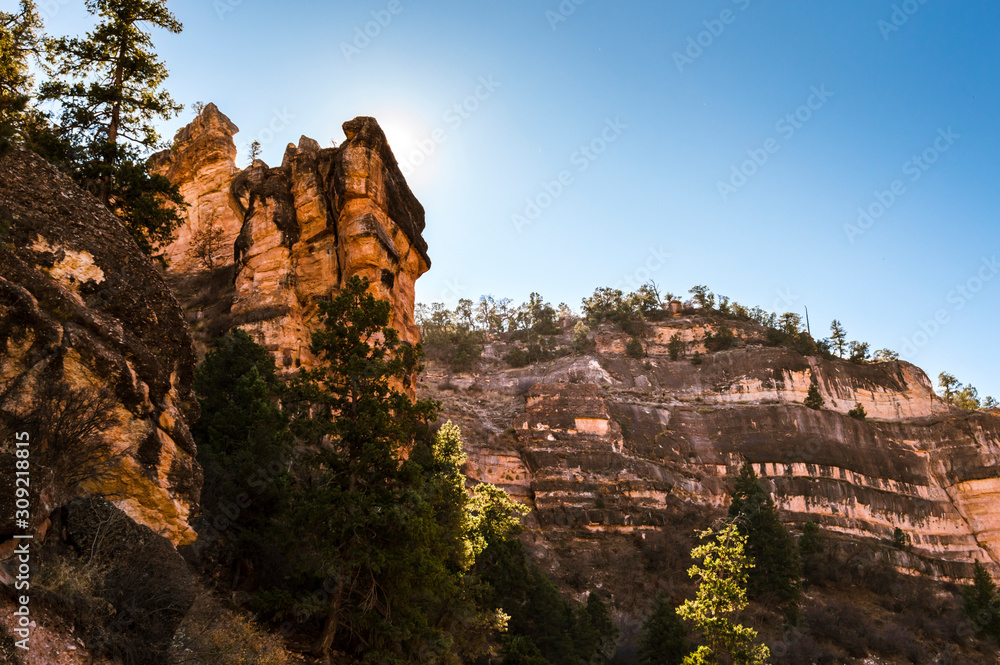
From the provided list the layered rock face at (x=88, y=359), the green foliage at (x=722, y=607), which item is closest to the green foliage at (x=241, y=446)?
the layered rock face at (x=88, y=359)

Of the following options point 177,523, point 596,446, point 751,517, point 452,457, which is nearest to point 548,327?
point 596,446

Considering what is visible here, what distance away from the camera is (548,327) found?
9469cm

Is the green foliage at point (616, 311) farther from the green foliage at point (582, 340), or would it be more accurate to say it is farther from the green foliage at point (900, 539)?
the green foliage at point (900, 539)

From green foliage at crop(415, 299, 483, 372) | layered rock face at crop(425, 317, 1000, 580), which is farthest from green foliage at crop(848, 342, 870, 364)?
green foliage at crop(415, 299, 483, 372)

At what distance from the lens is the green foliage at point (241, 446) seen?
1855 cm

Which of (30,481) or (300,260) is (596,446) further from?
(30,481)

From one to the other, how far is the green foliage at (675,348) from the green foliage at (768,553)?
34829 mm

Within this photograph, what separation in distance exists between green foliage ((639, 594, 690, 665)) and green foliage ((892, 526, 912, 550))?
42498 millimetres

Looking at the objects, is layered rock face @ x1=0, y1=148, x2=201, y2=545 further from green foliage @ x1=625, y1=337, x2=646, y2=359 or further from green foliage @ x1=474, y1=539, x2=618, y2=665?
green foliage @ x1=625, y1=337, x2=646, y2=359

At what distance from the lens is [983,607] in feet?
137

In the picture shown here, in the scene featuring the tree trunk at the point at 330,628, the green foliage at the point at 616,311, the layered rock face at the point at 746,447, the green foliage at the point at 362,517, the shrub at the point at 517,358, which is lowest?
the tree trunk at the point at 330,628

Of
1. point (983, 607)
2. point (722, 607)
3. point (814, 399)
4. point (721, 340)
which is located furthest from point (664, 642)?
point (721, 340)

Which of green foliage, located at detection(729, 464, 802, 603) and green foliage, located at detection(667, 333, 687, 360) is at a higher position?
green foliage, located at detection(667, 333, 687, 360)

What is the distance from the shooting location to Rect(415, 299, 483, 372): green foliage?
79562mm
